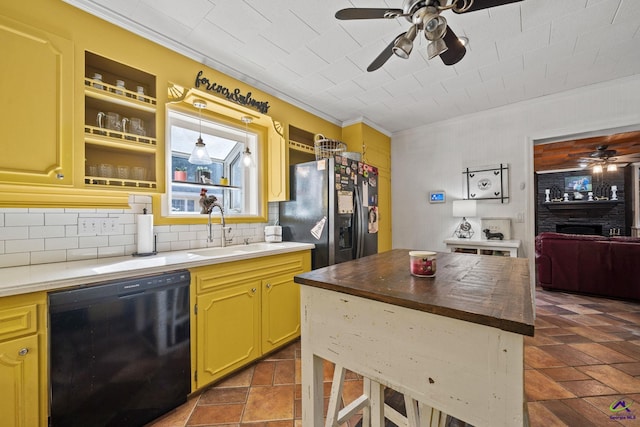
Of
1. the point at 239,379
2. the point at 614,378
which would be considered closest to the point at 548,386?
the point at 614,378

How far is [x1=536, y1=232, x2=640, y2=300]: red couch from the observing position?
132 inches

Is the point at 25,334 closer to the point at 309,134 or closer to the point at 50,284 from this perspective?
the point at 50,284

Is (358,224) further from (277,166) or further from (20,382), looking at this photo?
(20,382)

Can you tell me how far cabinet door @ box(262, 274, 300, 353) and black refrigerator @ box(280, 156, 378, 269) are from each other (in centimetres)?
42

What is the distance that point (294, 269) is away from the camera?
2436 millimetres

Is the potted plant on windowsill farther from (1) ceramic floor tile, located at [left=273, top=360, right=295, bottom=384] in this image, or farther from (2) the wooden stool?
(2) the wooden stool

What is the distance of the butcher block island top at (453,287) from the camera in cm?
71

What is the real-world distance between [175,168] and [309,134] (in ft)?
5.79

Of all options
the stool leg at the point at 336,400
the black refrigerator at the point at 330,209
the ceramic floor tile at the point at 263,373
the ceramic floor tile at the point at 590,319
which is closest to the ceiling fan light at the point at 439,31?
the black refrigerator at the point at 330,209

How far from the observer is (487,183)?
365 cm

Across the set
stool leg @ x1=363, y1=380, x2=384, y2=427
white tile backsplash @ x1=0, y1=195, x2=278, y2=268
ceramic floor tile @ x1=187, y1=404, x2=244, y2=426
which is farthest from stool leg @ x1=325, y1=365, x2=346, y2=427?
white tile backsplash @ x1=0, y1=195, x2=278, y2=268

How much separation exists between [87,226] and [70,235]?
0.10m

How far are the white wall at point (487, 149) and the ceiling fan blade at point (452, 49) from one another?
2.41 meters

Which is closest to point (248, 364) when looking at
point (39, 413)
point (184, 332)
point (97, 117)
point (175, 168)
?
point (184, 332)
